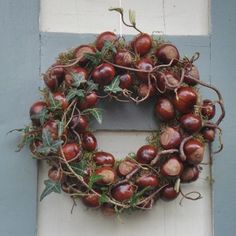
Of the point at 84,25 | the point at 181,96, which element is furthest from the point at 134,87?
the point at 84,25

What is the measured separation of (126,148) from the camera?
6.64 feet

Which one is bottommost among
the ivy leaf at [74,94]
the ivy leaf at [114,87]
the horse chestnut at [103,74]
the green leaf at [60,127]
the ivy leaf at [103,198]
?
the ivy leaf at [103,198]

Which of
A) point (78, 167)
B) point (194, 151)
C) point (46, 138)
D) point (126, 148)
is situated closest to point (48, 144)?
point (46, 138)

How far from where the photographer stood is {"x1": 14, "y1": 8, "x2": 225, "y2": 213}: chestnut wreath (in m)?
1.85

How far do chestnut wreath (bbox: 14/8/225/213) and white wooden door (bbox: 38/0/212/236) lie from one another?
0.10 metres

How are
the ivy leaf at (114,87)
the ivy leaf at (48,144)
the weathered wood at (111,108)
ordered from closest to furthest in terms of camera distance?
the ivy leaf at (48,144), the ivy leaf at (114,87), the weathered wood at (111,108)

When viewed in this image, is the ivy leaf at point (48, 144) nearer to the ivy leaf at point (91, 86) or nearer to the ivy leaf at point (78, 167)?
the ivy leaf at point (78, 167)

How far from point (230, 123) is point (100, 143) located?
1.55 ft

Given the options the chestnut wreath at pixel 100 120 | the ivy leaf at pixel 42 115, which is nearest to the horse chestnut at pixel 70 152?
the chestnut wreath at pixel 100 120

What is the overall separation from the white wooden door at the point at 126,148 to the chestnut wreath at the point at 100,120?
97 millimetres

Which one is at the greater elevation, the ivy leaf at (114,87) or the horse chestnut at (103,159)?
the ivy leaf at (114,87)

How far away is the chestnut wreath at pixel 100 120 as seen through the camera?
185cm

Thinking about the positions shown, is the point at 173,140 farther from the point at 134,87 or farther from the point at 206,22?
the point at 206,22

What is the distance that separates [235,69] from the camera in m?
2.11
